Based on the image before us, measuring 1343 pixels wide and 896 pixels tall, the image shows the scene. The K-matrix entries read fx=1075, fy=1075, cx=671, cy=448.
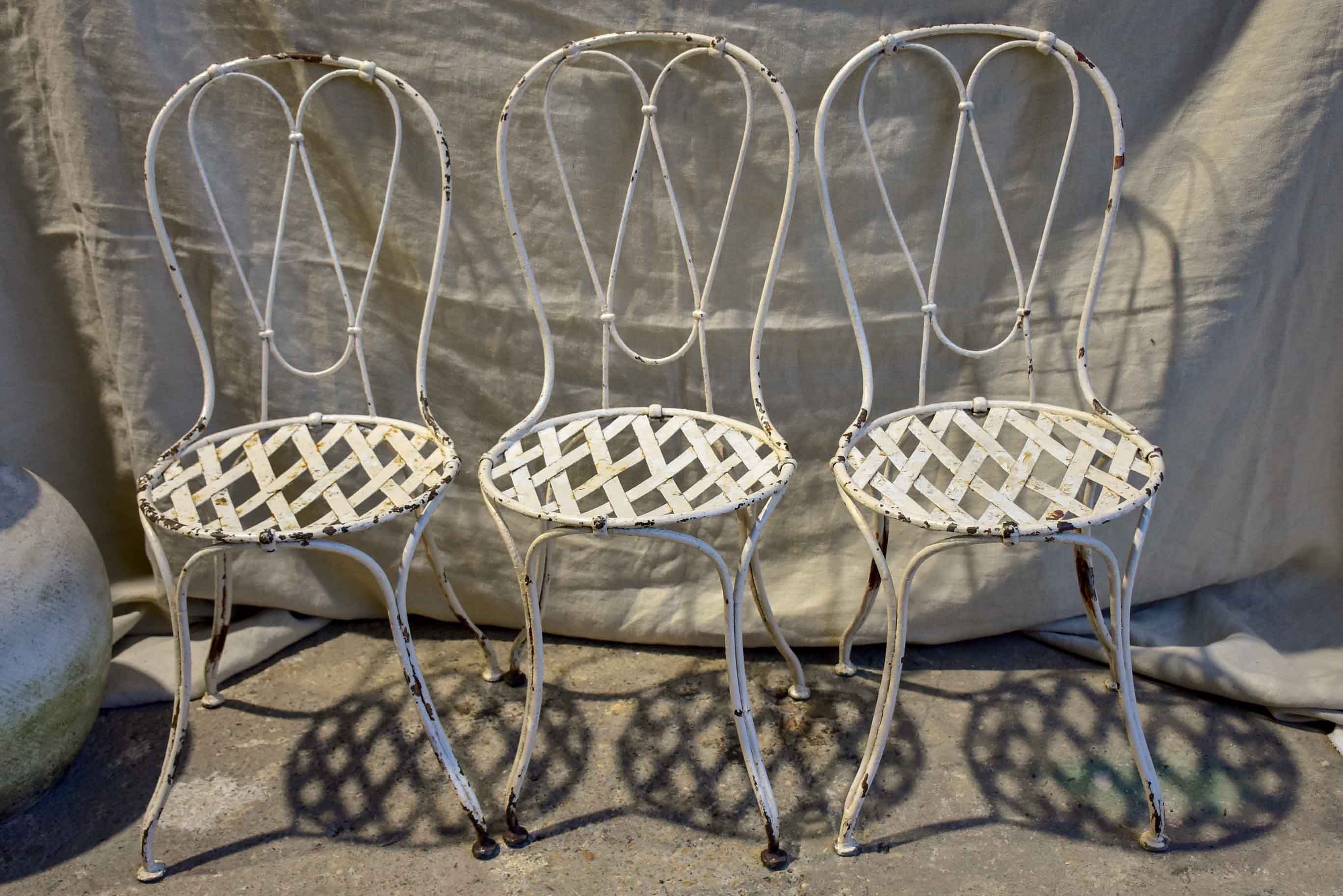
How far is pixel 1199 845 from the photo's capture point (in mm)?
1666

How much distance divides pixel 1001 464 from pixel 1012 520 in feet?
0.77

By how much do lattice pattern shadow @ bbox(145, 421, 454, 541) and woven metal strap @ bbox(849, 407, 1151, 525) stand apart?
71 centimetres

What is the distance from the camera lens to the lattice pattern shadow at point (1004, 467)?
→ 1.55m

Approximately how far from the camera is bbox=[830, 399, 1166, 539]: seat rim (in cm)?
149

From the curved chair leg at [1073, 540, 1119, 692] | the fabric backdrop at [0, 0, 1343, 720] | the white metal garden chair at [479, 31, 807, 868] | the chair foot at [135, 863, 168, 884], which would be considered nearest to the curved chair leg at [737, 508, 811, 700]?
the white metal garden chair at [479, 31, 807, 868]

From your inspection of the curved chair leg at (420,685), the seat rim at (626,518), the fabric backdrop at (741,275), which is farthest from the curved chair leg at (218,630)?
the seat rim at (626,518)

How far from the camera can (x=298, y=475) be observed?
6.07 ft

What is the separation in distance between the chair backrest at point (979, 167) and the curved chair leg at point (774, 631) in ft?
1.21

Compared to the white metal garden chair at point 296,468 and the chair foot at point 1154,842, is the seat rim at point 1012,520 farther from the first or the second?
the white metal garden chair at point 296,468

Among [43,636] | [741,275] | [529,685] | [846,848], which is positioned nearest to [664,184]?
[741,275]

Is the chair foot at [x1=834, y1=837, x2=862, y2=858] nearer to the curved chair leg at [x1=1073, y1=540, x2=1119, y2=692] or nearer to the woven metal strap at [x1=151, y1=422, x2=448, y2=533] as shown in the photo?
the curved chair leg at [x1=1073, y1=540, x2=1119, y2=692]

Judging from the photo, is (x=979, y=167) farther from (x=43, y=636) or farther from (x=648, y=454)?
(x=43, y=636)

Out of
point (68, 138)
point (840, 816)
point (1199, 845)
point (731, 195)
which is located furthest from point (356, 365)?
point (1199, 845)

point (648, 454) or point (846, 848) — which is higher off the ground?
point (648, 454)
